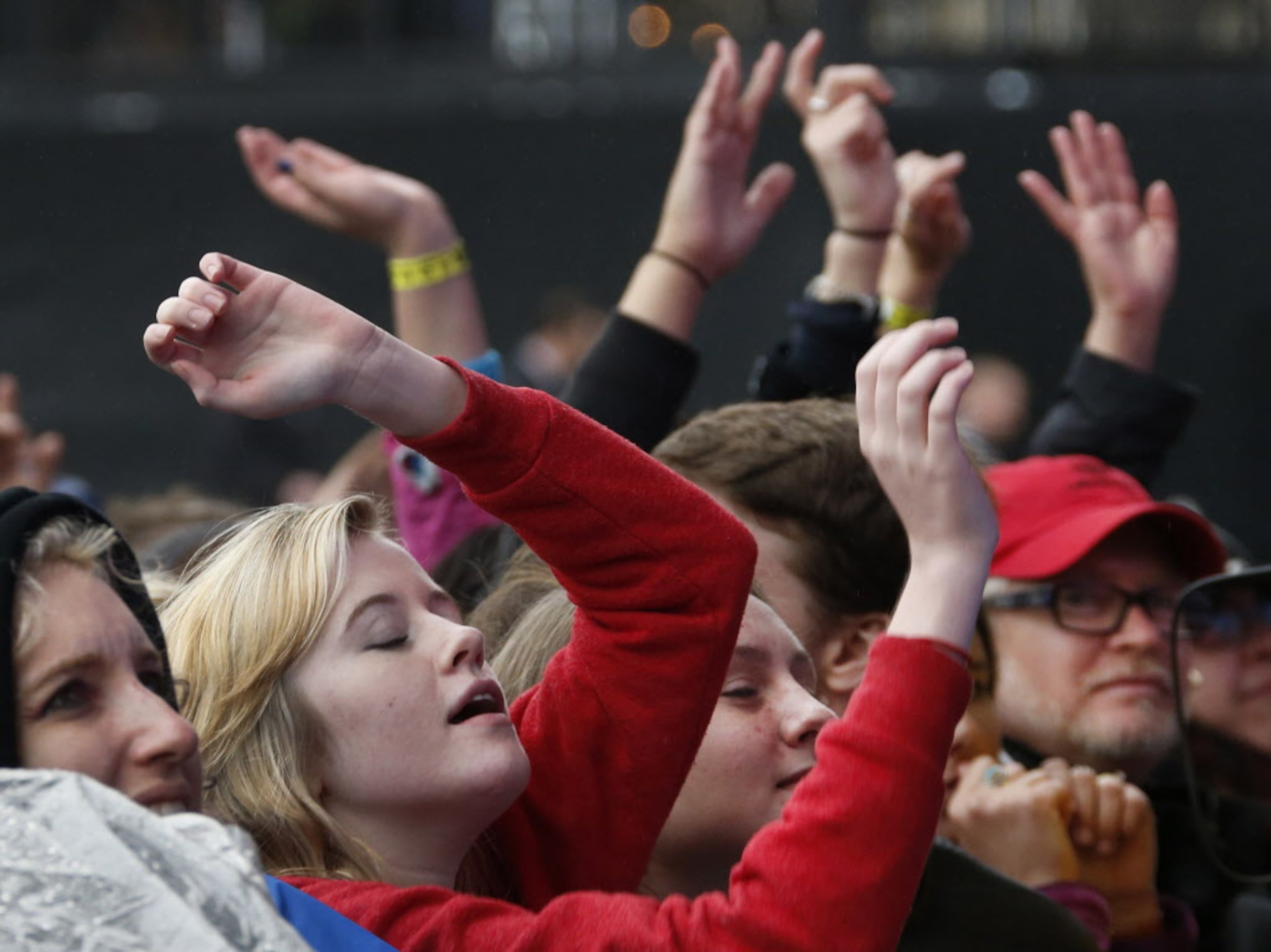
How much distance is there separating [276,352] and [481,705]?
42cm

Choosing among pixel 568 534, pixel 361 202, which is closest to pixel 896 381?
pixel 568 534

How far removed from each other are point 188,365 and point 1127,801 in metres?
1.28

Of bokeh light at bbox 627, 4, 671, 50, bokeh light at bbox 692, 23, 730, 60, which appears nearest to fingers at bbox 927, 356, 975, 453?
bokeh light at bbox 692, 23, 730, 60

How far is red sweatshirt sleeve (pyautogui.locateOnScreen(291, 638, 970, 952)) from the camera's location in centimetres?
128

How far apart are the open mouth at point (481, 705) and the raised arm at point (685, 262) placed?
727 millimetres

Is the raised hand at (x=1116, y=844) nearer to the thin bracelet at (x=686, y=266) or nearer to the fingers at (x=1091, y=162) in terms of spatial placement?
the thin bracelet at (x=686, y=266)

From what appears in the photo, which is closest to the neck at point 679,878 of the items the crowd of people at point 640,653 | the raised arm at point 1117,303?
the crowd of people at point 640,653

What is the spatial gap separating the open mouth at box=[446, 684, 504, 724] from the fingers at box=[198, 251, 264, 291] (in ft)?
1.37

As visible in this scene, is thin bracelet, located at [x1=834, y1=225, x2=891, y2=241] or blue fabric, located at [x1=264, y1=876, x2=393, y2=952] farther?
thin bracelet, located at [x1=834, y1=225, x2=891, y2=241]

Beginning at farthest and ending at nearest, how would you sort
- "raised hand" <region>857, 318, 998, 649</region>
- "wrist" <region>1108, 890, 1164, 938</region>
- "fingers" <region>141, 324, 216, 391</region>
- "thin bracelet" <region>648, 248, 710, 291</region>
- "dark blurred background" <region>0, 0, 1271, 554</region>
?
1. "dark blurred background" <region>0, 0, 1271, 554</region>
2. "thin bracelet" <region>648, 248, 710, 291</region>
3. "wrist" <region>1108, 890, 1164, 938</region>
4. "raised hand" <region>857, 318, 998, 649</region>
5. "fingers" <region>141, 324, 216, 391</region>

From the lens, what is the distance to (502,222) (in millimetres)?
7695

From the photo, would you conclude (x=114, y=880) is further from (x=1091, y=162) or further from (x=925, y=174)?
(x=1091, y=162)

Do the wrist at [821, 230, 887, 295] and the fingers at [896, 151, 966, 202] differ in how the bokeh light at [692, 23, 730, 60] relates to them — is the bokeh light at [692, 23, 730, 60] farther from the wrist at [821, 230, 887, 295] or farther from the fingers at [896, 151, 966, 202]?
the wrist at [821, 230, 887, 295]

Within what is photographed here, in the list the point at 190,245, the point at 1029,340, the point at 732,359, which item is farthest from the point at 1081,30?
the point at 190,245
